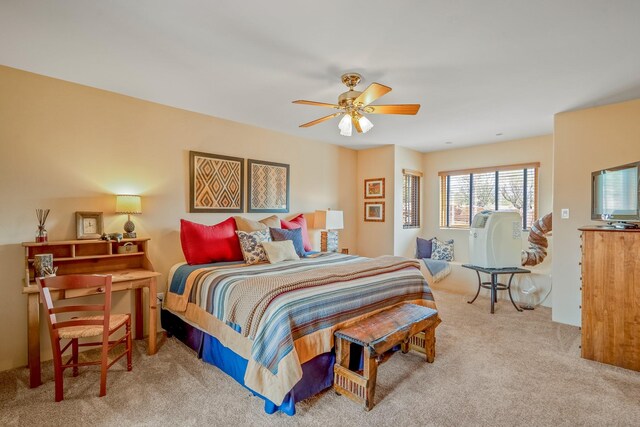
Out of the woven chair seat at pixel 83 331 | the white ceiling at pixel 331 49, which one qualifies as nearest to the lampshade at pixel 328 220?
the white ceiling at pixel 331 49

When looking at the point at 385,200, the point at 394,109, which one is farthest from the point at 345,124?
the point at 385,200

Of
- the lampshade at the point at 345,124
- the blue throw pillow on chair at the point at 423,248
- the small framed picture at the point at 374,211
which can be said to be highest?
the lampshade at the point at 345,124

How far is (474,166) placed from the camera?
5.55 meters

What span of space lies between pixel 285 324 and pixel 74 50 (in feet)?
8.19

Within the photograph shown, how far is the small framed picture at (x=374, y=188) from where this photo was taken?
219 inches

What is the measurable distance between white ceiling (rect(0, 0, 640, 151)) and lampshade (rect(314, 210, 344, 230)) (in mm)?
1867

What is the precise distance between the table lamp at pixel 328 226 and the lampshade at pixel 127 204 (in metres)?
2.51

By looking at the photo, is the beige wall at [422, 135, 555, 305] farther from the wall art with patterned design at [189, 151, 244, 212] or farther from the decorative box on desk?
the decorative box on desk

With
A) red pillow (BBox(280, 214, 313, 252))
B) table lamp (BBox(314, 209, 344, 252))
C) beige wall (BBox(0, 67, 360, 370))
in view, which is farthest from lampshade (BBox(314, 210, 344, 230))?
beige wall (BBox(0, 67, 360, 370))

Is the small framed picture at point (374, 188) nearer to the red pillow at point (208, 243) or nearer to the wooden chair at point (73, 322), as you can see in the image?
the red pillow at point (208, 243)

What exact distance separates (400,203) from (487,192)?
1.49m

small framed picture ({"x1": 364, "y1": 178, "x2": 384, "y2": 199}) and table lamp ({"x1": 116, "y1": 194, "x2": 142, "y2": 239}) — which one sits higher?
small framed picture ({"x1": 364, "y1": 178, "x2": 384, "y2": 199})

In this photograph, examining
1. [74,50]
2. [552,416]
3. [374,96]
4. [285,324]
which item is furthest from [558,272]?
[74,50]

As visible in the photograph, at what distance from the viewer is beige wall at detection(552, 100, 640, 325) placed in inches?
130
